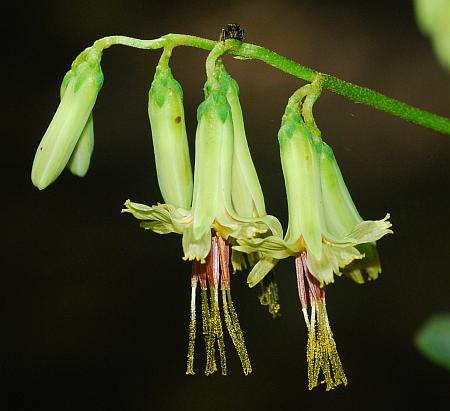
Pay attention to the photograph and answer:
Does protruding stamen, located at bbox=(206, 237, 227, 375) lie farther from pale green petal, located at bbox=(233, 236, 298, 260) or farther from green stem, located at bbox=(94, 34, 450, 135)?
green stem, located at bbox=(94, 34, 450, 135)

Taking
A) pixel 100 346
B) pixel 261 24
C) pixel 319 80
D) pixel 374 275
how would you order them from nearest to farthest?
pixel 319 80 → pixel 374 275 → pixel 100 346 → pixel 261 24

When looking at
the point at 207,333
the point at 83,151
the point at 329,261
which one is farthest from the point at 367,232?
the point at 83,151

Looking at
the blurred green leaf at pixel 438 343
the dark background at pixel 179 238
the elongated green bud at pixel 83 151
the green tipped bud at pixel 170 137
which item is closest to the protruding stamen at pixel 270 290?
the green tipped bud at pixel 170 137

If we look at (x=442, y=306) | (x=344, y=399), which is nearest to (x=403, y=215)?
(x=442, y=306)

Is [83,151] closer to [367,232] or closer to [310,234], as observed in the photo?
[310,234]

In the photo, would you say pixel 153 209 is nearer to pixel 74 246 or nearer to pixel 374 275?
pixel 374 275

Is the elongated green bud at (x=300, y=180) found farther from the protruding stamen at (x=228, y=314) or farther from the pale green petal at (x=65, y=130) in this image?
the pale green petal at (x=65, y=130)

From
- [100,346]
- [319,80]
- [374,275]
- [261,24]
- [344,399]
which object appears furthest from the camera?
[261,24]
